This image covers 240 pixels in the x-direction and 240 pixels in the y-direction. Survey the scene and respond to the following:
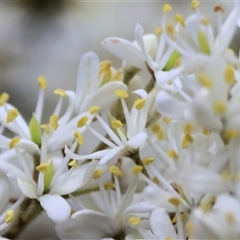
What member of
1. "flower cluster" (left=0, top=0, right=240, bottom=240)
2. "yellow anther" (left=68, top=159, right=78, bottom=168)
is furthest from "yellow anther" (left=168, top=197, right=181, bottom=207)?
"yellow anther" (left=68, top=159, right=78, bottom=168)

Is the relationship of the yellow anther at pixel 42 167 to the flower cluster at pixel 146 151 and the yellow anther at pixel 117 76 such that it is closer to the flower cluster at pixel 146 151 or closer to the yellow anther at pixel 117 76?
the flower cluster at pixel 146 151

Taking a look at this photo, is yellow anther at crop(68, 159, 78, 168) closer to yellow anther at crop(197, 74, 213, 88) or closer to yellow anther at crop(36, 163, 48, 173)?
yellow anther at crop(36, 163, 48, 173)

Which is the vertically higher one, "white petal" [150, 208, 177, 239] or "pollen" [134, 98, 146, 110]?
"pollen" [134, 98, 146, 110]

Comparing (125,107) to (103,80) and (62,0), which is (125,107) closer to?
(103,80)

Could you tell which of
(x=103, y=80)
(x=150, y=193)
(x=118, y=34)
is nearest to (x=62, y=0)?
(x=118, y=34)

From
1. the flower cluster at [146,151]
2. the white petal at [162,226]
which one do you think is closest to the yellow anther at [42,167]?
the flower cluster at [146,151]

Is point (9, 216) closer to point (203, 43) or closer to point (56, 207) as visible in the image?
point (56, 207)
